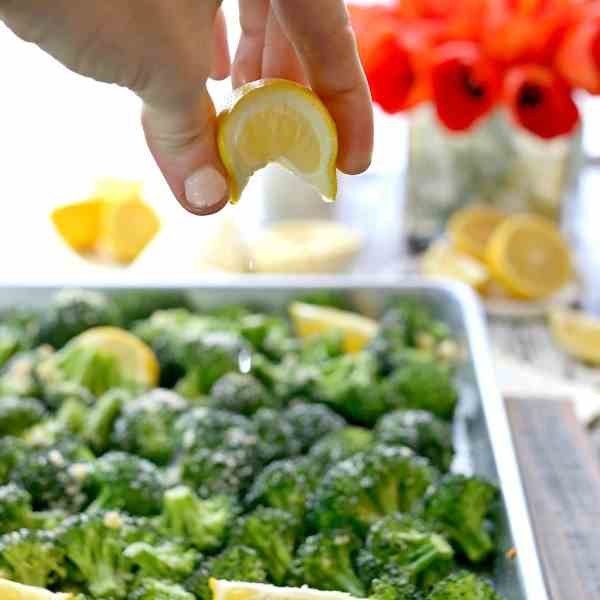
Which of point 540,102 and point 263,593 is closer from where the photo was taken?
point 263,593

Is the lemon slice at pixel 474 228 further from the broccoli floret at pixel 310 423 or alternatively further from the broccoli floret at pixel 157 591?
the broccoli floret at pixel 157 591

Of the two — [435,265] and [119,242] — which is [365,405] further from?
[119,242]

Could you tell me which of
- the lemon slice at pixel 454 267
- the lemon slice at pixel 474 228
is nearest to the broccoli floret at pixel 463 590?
the lemon slice at pixel 454 267

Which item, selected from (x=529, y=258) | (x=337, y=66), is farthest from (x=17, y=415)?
(x=529, y=258)

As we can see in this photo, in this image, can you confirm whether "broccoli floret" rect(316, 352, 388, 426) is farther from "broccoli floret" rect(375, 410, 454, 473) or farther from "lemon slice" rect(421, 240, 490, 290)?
"lemon slice" rect(421, 240, 490, 290)

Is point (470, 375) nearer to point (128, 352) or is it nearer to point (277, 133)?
point (128, 352)

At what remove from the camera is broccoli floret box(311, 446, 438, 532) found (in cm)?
119

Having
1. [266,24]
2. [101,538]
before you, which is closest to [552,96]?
[266,24]

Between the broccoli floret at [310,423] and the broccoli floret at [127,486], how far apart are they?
0.74ft

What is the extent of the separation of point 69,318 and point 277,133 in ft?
2.65

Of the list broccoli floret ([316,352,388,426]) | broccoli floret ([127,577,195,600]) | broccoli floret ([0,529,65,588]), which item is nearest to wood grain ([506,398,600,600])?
broccoli floret ([316,352,388,426])

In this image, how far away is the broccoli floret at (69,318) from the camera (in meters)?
1.66

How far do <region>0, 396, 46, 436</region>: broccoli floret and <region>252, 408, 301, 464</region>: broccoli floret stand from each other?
306mm

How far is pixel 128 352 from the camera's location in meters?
1.60
